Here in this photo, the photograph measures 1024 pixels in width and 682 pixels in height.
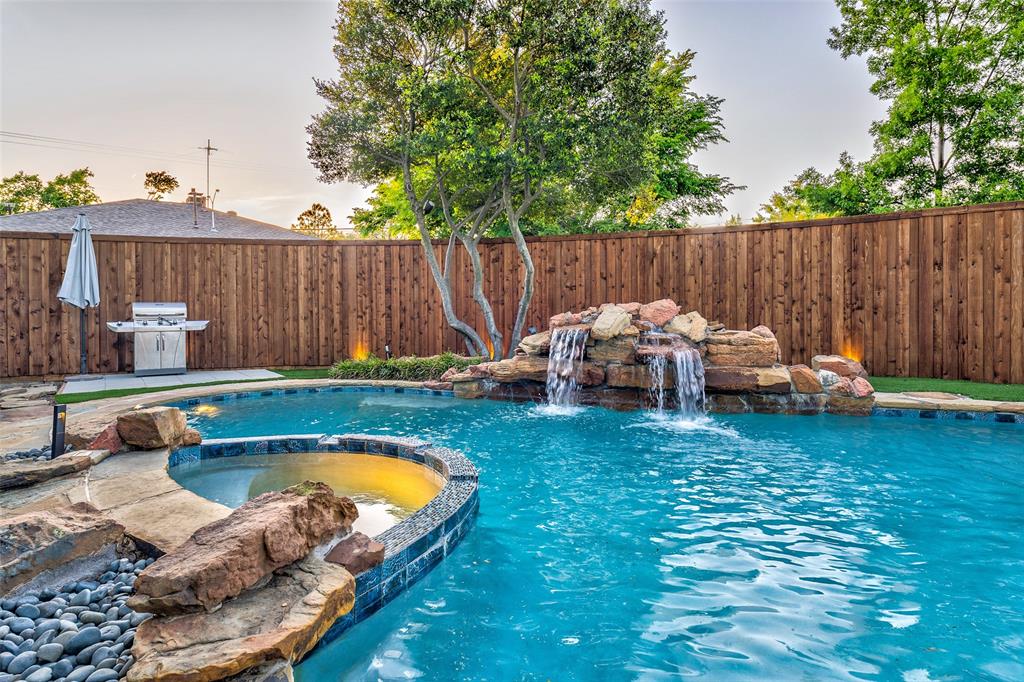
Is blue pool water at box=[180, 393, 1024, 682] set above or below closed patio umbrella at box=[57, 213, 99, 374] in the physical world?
below

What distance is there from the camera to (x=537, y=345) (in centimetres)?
661

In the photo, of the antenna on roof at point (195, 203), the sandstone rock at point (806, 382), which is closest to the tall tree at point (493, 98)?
the sandstone rock at point (806, 382)

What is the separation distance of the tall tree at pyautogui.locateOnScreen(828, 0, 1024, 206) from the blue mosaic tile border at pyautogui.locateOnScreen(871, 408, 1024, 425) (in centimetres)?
694

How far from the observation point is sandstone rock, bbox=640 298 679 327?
6594mm

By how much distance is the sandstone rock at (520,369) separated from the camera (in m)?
6.52

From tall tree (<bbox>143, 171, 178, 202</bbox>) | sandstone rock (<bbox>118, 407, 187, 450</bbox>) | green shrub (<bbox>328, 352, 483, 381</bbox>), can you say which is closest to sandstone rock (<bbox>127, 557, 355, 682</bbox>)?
sandstone rock (<bbox>118, 407, 187, 450</bbox>)

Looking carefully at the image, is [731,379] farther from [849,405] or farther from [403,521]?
[403,521]

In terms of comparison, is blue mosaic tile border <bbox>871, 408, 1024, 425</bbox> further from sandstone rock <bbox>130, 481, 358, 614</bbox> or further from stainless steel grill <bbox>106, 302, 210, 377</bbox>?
stainless steel grill <bbox>106, 302, 210, 377</bbox>

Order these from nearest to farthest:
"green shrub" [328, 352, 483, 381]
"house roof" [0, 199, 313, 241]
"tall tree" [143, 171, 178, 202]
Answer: "green shrub" [328, 352, 483, 381] → "house roof" [0, 199, 313, 241] → "tall tree" [143, 171, 178, 202]

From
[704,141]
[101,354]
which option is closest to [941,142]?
[704,141]

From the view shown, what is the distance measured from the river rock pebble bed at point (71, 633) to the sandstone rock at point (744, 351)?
567 cm

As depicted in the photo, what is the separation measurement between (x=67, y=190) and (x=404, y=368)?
23.9 metres

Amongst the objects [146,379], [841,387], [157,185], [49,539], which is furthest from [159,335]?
[157,185]

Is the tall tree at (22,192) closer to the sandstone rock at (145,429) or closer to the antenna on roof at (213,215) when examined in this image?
the antenna on roof at (213,215)
